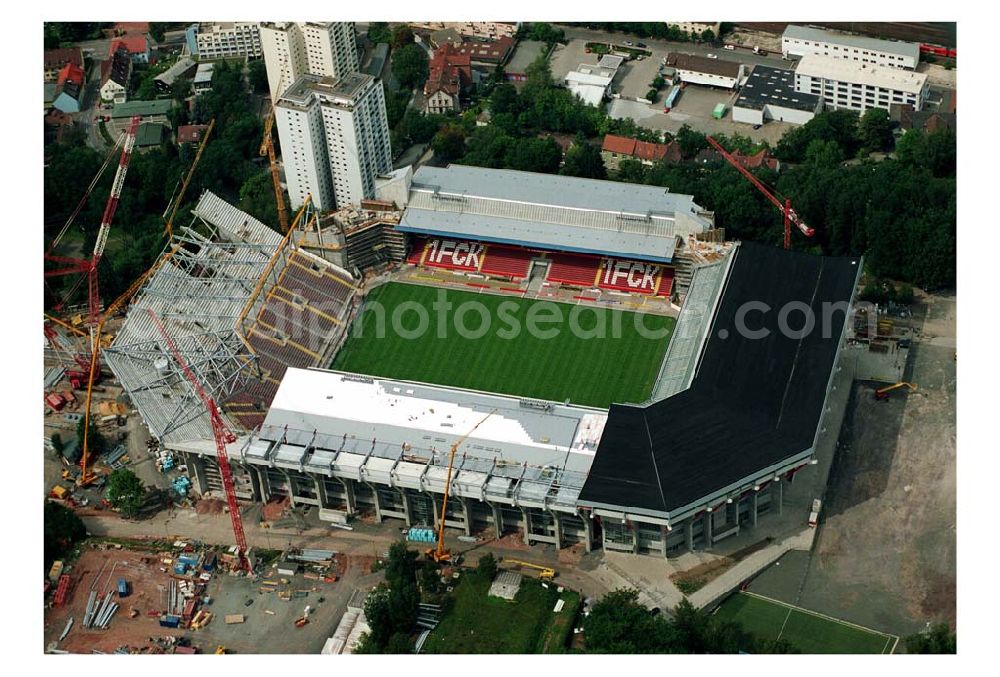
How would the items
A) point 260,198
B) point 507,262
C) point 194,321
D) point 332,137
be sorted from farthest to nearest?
point 260,198
point 332,137
point 507,262
point 194,321

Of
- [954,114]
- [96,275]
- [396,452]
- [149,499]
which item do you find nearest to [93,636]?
[149,499]

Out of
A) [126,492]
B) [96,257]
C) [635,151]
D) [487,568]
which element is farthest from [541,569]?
[635,151]

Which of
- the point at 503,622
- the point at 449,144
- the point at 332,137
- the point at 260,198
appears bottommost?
the point at 503,622

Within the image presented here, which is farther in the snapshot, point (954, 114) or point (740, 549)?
point (954, 114)

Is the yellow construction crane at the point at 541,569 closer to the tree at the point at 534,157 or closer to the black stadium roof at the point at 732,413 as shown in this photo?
the black stadium roof at the point at 732,413

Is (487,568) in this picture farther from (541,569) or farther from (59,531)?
(59,531)

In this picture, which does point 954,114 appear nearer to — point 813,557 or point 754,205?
point 754,205
